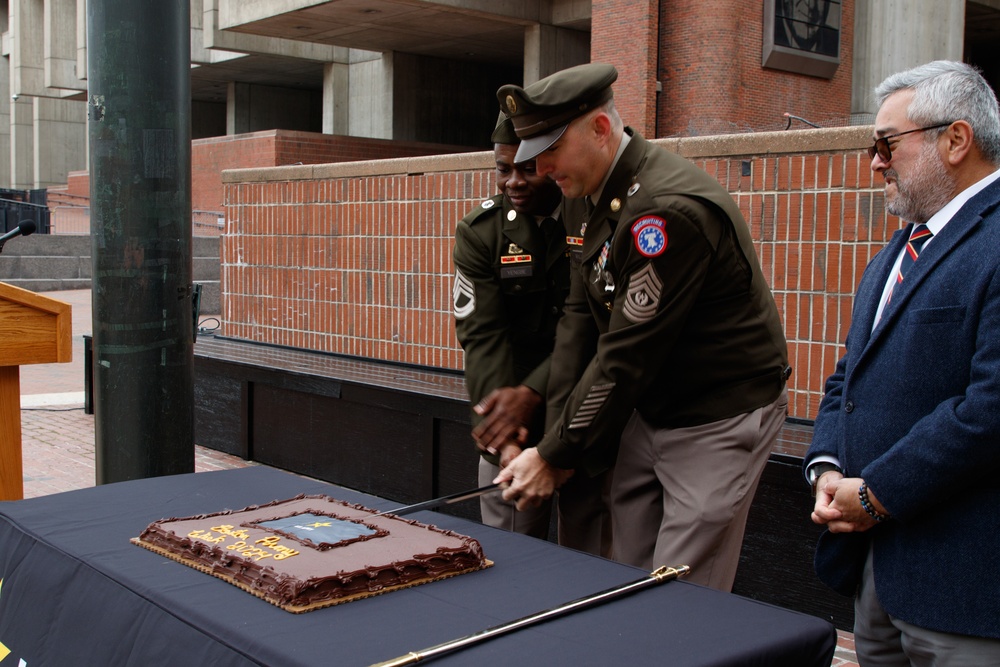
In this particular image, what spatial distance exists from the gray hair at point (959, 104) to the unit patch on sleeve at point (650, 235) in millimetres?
592

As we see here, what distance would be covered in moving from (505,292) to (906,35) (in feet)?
70.2

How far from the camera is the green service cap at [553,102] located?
2.50 meters

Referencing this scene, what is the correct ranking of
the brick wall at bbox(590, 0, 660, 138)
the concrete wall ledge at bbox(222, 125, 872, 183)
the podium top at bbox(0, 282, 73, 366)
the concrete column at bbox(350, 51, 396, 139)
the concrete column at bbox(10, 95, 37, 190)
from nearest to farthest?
the podium top at bbox(0, 282, 73, 366) → the concrete wall ledge at bbox(222, 125, 872, 183) → the brick wall at bbox(590, 0, 660, 138) → the concrete column at bbox(350, 51, 396, 139) → the concrete column at bbox(10, 95, 37, 190)

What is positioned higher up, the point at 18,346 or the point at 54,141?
the point at 54,141

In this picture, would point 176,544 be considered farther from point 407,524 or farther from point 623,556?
point 623,556

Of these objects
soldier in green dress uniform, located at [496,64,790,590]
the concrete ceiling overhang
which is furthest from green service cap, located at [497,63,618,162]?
the concrete ceiling overhang

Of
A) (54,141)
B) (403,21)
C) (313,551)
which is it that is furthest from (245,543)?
(54,141)

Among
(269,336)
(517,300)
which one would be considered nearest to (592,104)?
(517,300)

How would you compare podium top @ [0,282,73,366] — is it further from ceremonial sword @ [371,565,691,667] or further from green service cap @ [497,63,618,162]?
ceremonial sword @ [371,565,691,667]

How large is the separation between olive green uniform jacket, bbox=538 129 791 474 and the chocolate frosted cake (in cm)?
53

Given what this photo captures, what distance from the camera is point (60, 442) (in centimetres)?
770

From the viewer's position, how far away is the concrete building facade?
812 inches

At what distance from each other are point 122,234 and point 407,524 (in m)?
2.13

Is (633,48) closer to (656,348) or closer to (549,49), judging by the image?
(549,49)
